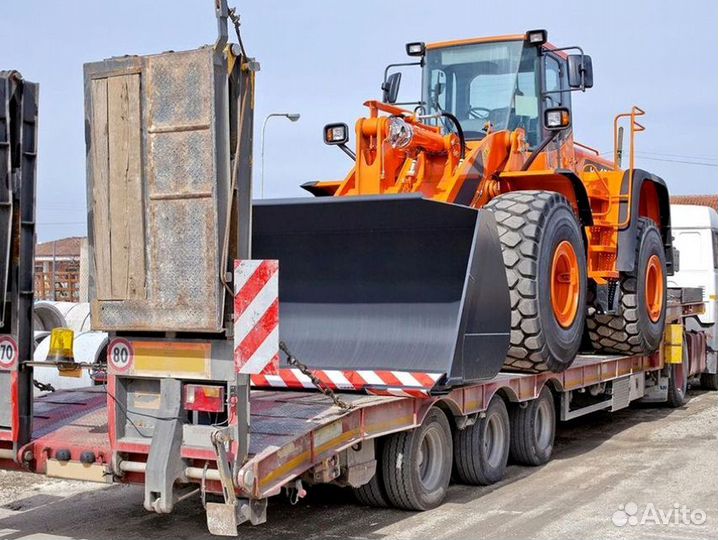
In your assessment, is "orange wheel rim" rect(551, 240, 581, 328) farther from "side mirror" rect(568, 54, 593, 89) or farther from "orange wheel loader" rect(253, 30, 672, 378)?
"side mirror" rect(568, 54, 593, 89)

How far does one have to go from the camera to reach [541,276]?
7781 mm

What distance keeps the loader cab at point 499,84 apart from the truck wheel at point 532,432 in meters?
2.47

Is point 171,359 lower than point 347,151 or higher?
lower

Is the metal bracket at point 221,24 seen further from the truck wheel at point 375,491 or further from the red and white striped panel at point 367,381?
the truck wheel at point 375,491

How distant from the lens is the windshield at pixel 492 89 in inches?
368

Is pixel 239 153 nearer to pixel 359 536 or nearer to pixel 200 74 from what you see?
pixel 200 74

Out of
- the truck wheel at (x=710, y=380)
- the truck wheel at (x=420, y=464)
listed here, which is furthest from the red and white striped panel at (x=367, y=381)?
the truck wheel at (x=710, y=380)

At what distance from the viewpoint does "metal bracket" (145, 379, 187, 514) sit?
5199mm

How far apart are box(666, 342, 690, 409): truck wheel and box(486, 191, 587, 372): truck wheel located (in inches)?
168

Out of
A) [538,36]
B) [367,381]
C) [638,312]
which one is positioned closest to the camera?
[367,381]

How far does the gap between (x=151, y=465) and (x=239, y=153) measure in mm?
1698

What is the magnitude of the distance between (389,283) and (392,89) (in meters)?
2.86

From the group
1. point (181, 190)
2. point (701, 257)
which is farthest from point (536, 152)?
point (701, 257)

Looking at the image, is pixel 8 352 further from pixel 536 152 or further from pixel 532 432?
pixel 536 152
